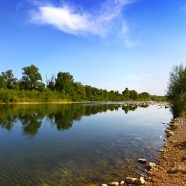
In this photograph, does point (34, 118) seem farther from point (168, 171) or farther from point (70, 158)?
point (168, 171)

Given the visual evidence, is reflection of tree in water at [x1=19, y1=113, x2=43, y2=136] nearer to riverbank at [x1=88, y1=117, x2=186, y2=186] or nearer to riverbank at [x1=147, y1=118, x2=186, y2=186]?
riverbank at [x1=147, y1=118, x2=186, y2=186]

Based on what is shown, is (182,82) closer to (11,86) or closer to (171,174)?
(171,174)

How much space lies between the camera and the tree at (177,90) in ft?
144

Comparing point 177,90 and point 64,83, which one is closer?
point 177,90

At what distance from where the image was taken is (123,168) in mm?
14086

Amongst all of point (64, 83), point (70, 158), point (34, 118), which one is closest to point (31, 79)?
point (64, 83)

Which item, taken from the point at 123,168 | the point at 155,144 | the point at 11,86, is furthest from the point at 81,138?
the point at 11,86

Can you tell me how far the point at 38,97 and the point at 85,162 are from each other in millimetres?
89936

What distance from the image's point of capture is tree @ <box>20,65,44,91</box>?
11088 cm

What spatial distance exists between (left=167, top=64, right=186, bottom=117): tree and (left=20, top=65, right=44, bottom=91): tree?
240 feet

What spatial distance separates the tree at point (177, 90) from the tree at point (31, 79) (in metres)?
73.1

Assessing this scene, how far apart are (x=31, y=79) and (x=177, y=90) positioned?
253 ft

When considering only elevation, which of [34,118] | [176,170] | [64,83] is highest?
[64,83]

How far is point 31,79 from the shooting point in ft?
367
